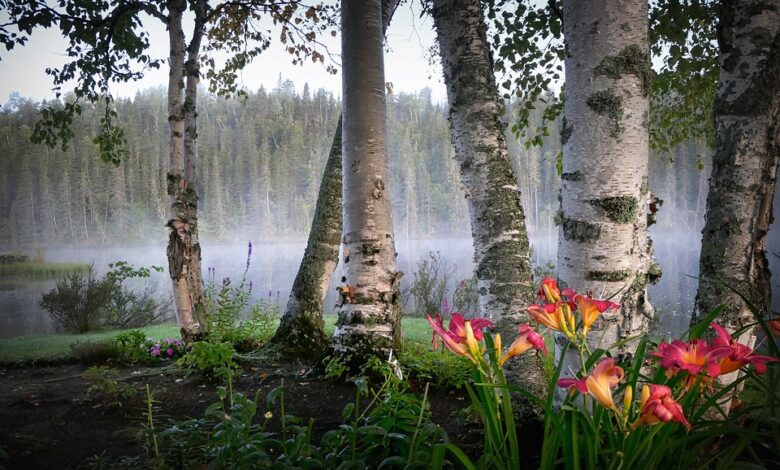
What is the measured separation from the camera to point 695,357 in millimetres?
767

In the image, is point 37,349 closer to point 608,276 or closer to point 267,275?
point 608,276

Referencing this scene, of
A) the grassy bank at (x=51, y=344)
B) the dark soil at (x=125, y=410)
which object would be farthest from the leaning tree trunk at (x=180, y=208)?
the grassy bank at (x=51, y=344)

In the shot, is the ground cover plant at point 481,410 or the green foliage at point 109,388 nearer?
the ground cover plant at point 481,410

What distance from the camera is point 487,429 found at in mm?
994

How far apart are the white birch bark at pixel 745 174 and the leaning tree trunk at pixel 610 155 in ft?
2.41

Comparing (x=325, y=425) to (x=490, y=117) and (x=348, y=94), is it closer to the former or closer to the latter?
(x=490, y=117)

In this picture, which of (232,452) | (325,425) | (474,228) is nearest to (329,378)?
(325,425)

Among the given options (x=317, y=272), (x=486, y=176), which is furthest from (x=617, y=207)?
(x=317, y=272)

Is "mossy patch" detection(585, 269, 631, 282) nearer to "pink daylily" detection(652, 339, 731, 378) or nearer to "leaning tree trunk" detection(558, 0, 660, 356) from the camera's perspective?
"leaning tree trunk" detection(558, 0, 660, 356)

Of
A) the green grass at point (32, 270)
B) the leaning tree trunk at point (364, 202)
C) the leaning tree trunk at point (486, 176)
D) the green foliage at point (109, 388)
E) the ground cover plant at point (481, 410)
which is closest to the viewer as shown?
the ground cover plant at point (481, 410)

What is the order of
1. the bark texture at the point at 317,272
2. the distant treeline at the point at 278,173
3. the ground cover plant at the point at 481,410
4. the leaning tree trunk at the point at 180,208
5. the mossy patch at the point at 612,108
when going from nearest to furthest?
the ground cover plant at the point at 481,410 < the mossy patch at the point at 612,108 < the bark texture at the point at 317,272 < the leaning tree trunk at the point at 180,208 < the distant treeline at the point at 278,173

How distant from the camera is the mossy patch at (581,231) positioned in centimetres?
132

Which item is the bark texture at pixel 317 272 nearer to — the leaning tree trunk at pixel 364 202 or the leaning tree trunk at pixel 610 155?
the leaning tree trunk at pixel 364 202

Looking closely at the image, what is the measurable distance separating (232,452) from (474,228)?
142cm
